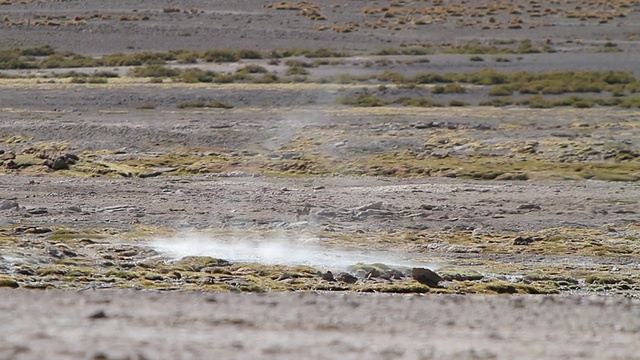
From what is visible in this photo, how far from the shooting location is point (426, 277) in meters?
16.1

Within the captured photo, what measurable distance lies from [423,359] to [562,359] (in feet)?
4.39

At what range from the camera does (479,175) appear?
29109 mm

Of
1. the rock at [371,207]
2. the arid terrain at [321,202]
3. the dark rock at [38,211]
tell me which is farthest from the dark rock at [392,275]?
the dark rock at [38,211]

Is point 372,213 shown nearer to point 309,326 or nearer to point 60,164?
point 60,164

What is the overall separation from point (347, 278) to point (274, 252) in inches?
145

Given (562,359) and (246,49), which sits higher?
(562,359)

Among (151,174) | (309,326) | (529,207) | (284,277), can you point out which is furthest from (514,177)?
(309,326)

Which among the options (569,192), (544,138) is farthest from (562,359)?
(544,138)

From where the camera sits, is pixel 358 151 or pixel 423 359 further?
pixel 358 151

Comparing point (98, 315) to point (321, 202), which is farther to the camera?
point (321, 202)

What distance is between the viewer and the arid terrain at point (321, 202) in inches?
469

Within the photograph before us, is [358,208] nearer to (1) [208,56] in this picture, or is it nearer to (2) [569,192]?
(2) [569,192]

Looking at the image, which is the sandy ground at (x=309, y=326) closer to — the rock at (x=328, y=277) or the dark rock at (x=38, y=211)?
the rock at (x=328, y=277)

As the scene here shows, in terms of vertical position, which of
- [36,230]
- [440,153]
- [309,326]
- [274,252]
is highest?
[309,326]
